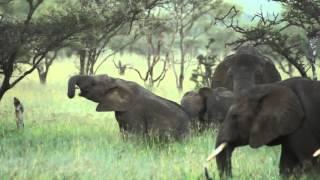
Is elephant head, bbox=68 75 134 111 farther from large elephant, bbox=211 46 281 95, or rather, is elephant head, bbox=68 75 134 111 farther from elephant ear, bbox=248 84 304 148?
elephant ear, bbox=248 84 304 148

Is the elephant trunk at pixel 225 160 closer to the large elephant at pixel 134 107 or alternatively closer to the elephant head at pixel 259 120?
the elephant head at pixel 259 120

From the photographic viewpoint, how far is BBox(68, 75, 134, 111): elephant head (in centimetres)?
1158

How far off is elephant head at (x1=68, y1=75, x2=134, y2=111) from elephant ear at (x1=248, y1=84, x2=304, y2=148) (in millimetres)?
4565

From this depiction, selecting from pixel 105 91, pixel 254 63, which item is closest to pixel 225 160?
pixel 254 63

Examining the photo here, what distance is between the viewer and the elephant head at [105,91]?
1158 cm

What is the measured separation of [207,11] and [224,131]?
2728cm

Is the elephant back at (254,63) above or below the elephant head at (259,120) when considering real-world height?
above

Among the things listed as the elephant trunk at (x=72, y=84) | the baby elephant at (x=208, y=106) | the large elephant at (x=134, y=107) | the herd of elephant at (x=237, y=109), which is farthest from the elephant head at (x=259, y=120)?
the baby elephant at (x=208, y=106)

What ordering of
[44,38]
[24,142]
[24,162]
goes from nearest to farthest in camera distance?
[24,162] < [24,142] < [44,38]

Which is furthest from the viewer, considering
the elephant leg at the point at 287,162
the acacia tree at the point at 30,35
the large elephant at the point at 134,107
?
the acacia tree at the point at 30,35

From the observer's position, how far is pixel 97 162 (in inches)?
348

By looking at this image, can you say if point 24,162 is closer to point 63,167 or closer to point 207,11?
point 63,167

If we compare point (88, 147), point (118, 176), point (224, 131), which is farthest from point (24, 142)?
point (224, 131)

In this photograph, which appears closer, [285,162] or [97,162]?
[285,162]
